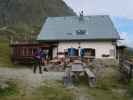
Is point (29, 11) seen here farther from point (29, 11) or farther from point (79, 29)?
point (79, 29)

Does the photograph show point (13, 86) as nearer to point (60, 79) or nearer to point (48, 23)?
point (60, 79)

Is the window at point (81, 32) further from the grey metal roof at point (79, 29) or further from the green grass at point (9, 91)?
the green grass at point (9, 91)

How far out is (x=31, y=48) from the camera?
2656 centimetres

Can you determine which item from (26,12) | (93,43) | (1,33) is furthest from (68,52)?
(26,12)

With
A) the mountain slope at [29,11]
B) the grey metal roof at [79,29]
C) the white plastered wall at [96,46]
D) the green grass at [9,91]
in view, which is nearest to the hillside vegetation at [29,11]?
the mountain slope at [29,11]

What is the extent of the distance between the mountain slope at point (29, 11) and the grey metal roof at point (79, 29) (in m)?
101

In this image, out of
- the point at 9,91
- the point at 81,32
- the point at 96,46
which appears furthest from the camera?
the point at 81,32

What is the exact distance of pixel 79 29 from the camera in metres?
30.7

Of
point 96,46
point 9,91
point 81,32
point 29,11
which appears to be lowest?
point 9,91

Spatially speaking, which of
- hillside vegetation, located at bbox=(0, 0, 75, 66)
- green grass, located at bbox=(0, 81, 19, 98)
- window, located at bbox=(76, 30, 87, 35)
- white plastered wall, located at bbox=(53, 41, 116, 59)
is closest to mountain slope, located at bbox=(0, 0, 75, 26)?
hillside vegetation, located at bbox=(0, 0, 75, 66)

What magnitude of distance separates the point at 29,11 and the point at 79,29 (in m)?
121

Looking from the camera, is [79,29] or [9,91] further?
[79,29]

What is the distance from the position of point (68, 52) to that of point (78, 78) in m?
11.3

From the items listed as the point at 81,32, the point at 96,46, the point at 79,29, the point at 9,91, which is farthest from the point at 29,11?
the point at 9,91
